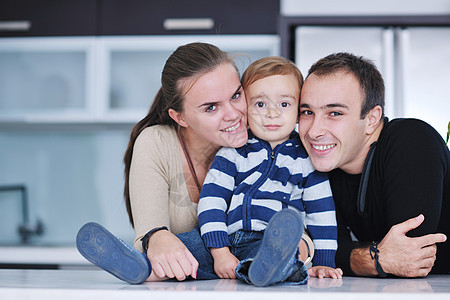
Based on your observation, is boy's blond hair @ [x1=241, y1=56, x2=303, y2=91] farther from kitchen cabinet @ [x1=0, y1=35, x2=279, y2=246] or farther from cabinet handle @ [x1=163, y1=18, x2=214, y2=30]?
cabinet handle @ [x1=163, y1=18, x2=214, y2=30]

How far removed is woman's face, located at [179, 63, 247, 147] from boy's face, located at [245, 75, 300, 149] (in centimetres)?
3

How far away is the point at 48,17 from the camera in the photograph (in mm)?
2896

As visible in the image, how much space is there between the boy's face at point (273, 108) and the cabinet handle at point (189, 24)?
4.82ft

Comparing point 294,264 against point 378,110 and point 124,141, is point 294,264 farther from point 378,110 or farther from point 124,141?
point 124,141

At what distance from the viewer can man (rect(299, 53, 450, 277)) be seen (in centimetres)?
131

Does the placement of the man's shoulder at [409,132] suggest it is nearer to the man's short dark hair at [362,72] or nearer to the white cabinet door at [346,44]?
the man's short dark hair at [362,72]

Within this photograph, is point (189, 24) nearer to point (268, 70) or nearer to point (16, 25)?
point (16, 25)

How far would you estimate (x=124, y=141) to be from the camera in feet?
10.8

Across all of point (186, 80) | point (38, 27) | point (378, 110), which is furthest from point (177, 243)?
point (38, 27)

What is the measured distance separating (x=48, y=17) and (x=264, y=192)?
210 centimetres

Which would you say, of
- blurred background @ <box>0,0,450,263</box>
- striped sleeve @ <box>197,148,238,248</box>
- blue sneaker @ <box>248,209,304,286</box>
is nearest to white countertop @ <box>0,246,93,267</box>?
blurred background @ <box>0,0,450,263</box>

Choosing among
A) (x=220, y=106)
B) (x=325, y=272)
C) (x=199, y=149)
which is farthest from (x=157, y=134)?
(x=325, y=272)

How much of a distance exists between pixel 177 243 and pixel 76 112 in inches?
75.7

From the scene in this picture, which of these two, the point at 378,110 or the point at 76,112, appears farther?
the point at 76,112
